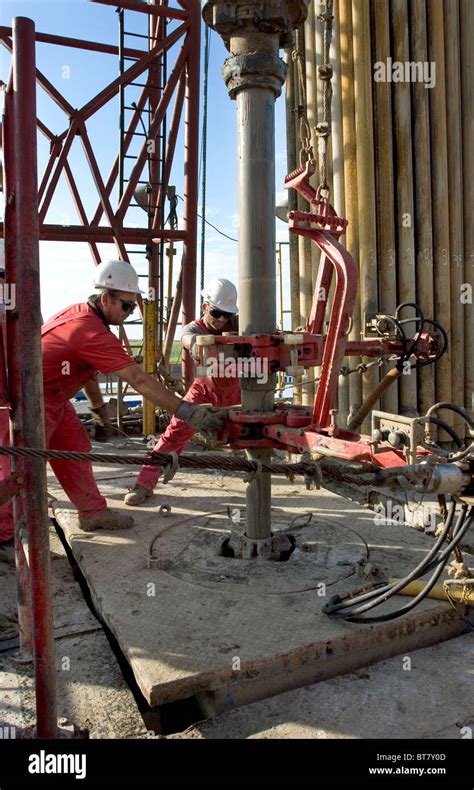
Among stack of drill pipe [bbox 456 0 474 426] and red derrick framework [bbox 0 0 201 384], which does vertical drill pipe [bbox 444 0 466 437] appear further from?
red derrick framework [bbox 0 0 201 384]

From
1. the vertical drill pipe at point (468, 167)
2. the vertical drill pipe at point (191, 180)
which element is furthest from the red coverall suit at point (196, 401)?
the vertical drill pipe at point (468, 167)

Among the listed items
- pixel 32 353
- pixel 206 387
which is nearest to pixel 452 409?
pixel 32 353

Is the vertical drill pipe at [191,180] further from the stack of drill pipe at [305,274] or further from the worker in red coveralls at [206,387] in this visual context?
the worker in red coveralls at [206,387]

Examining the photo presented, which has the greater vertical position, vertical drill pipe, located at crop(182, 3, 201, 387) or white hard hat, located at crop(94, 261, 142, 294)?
vertical drill pipe, located at crop(182, 3, 201, 387)

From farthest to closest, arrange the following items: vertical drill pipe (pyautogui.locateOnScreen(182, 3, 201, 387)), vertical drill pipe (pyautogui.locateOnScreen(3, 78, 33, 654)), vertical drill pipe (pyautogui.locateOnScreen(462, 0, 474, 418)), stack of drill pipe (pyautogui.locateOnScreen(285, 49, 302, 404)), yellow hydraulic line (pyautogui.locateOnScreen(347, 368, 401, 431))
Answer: vertical drill pipe (pyautogui.locateOnScreen(182, 3, 201, 387)) < stack of drill pipe (pyautogui.locateOnScreen(285, 49, 302, 404)) < vertical drill pipe (pyautogui.locateOnScreen(462, 0, 474, 418)) < yellow hydraulic line (pyautogui.locateOnScreen(347, 368, 401, 431)) < vertical drill pipe (pyautogui.locateOnScreen(3, 78, 33, 654))

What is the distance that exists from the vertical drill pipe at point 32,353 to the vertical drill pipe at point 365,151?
18.3ft

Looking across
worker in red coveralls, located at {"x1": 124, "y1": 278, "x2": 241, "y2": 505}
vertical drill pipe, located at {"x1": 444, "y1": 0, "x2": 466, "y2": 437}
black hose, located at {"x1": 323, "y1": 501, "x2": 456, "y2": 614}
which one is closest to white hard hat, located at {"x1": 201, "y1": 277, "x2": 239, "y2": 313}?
worker in red coveralls, located at {"x1": 124, "y1": 278, "x2": 241, "y2": 505}

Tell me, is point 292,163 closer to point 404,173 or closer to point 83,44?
point 404,173

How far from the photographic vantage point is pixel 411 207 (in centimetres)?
757

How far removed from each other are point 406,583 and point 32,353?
195 centimetres

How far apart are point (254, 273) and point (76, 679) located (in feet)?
7.76

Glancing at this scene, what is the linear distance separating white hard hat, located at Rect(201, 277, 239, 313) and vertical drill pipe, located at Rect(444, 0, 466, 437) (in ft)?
11.7

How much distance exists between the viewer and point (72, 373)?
441 centimetres

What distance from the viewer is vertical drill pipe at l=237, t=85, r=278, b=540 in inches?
146
